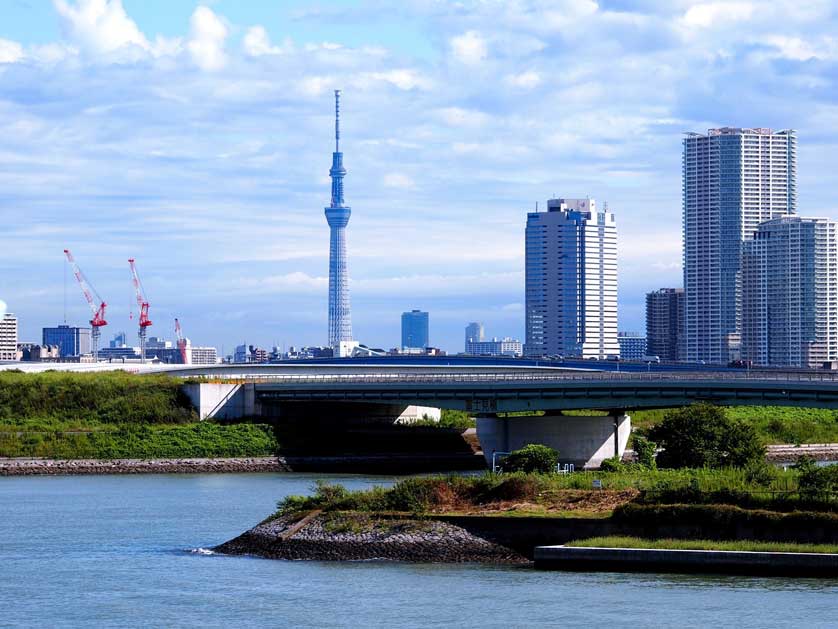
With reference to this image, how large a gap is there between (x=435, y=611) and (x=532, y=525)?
895 centimetres

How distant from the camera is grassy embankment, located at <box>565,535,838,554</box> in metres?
49.2

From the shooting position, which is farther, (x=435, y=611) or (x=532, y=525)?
(x=532, y=525)

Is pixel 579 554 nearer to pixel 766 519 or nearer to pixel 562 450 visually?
pixel 766 519

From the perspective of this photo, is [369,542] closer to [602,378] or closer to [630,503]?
[630,503]

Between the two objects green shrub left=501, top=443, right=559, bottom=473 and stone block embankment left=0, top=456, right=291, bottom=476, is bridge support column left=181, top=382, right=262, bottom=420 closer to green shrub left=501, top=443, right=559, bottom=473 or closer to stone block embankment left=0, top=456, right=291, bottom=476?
stone block embankment left=0, top=456, right=291, bottom=476

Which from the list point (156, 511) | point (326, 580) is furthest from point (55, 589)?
point (156, 511)

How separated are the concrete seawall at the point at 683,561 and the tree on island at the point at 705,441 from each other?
785 inches

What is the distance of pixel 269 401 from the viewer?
115750 millimetres

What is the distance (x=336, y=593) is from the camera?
48.0 metres

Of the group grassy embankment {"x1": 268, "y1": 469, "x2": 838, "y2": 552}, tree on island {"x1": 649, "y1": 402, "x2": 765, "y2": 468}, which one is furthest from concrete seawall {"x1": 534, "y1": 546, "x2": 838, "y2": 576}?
tree on island {"x1": 649, "y1": 402, "x2": 765, "y2": 468}

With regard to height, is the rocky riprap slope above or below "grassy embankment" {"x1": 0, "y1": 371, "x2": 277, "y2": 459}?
below

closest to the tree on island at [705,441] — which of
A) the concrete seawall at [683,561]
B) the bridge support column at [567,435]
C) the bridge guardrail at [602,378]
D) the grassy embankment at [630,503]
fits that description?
the grassy embankment at [630,503]

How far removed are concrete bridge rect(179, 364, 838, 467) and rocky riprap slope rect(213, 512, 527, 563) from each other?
41.3 m

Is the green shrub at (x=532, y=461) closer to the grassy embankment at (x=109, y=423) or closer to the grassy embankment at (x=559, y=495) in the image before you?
the grassy embankment at (x=559, y=495)
